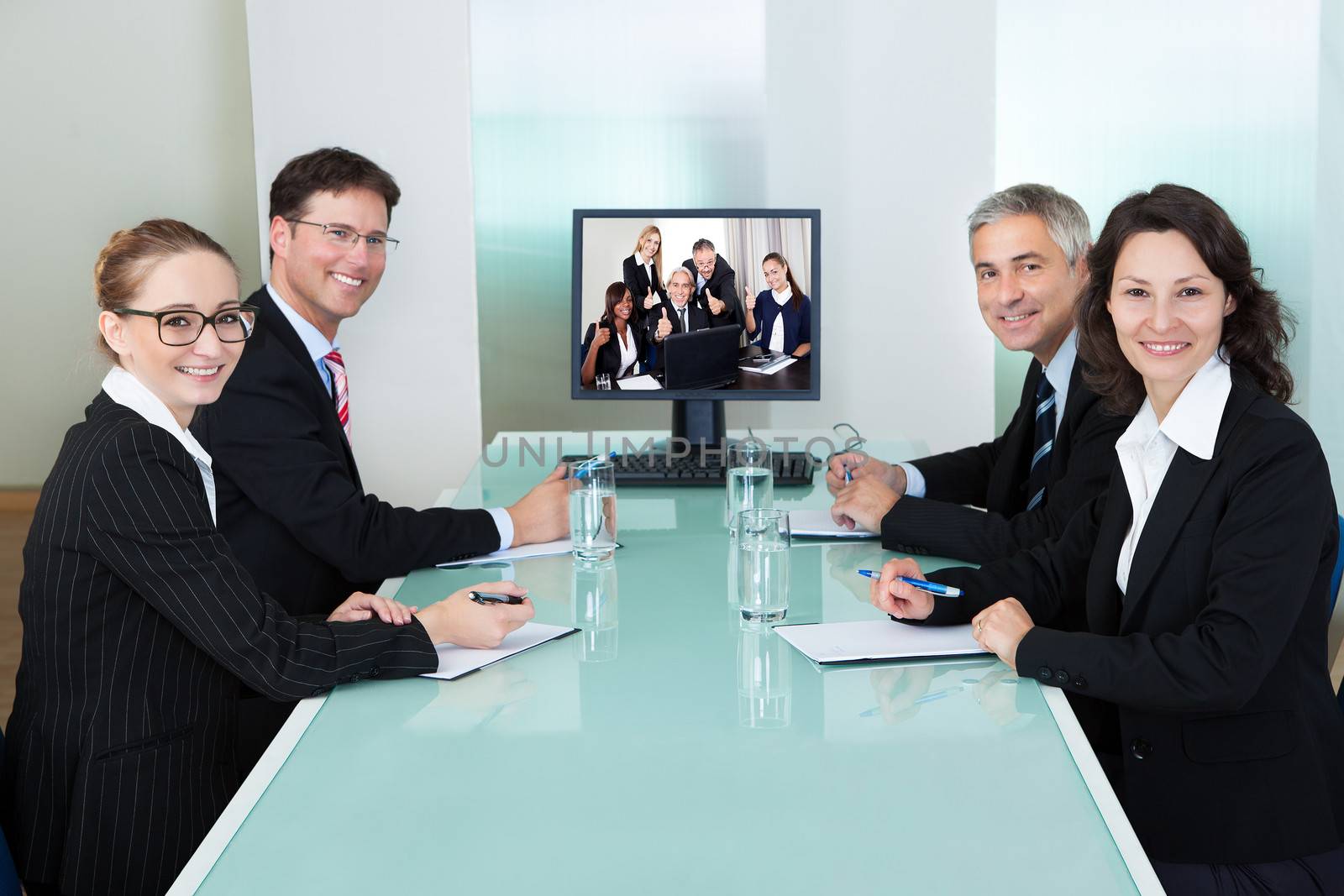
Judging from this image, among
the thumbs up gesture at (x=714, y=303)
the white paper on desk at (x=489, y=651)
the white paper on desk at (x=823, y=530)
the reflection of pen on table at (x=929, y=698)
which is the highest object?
the thumbs up gesture at (x=714, y=303)

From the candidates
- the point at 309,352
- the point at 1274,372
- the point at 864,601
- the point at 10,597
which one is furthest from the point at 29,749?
the point at 10,597

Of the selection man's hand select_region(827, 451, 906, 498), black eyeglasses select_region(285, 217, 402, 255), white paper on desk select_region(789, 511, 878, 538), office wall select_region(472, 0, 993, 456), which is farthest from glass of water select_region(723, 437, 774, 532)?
office wall select_region(472, 0, 993, 456)

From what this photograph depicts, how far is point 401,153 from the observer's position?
12.7ft

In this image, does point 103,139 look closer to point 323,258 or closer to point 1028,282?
point 323,258

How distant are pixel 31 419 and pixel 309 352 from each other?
384 cm

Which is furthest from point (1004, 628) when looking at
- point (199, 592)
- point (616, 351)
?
point (616, 351)

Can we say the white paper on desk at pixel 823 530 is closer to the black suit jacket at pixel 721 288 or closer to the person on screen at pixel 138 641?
the black suit jacket at pixel 721 288

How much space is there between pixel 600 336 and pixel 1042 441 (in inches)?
38.1

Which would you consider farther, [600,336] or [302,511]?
[600,336]

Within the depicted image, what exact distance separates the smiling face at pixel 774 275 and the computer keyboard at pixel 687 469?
0.39 m

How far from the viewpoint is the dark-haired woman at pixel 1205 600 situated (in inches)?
58.0

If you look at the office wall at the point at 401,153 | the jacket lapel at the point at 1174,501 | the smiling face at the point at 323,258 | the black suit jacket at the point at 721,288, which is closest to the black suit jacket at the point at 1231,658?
the jacket lapel at the point at 1174,501

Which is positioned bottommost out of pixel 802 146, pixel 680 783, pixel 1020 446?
pixel 680 783

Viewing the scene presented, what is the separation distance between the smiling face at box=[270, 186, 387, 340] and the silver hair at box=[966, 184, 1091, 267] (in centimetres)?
128
